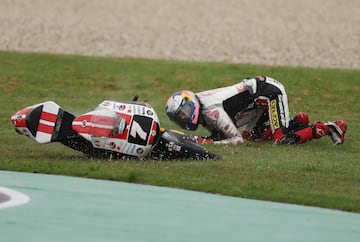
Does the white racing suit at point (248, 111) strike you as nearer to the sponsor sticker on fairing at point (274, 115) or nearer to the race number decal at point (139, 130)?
the sponsor sticker on fairing at point (274, 115)

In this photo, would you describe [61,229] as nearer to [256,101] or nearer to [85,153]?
[85,153]

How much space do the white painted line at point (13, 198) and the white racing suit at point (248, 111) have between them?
5.00 meters

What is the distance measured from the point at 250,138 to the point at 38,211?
22.7 ft

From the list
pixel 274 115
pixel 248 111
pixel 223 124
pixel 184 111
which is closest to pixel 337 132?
pixel 274 115

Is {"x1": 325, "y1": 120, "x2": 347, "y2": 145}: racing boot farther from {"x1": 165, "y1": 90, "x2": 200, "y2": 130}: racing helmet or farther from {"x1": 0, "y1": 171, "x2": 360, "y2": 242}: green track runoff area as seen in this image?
{"x1": 0, "y1": 171, "x2": 360, "y2": 242}: green track runoff area

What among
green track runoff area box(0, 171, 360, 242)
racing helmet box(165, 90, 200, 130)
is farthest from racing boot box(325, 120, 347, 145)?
green track runoff area box(0, 171, 360, 242)

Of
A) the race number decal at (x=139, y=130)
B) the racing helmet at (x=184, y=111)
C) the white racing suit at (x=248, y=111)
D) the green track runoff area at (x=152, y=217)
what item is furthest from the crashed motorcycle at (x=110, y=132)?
the white racing suit at (x=248, y=111)

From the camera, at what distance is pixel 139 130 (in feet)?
40.1

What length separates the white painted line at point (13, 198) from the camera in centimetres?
909

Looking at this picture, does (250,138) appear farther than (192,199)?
Yes

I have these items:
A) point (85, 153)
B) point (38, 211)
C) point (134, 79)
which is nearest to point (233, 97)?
point (85, 153)

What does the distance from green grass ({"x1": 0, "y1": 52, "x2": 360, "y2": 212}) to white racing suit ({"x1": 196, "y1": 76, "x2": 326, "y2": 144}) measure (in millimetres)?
249

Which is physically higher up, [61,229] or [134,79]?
[61,229]

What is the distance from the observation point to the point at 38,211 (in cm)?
879
